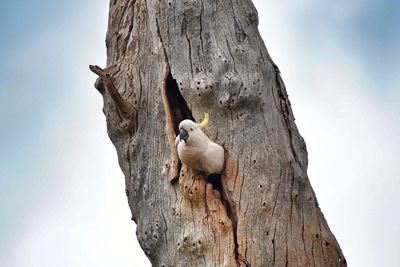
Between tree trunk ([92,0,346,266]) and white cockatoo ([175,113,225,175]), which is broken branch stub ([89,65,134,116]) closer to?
tree trunk ([92,0,346,266])

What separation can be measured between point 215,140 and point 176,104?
0.42 meters

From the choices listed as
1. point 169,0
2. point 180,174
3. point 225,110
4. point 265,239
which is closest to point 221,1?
point 169,0

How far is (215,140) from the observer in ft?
18.2

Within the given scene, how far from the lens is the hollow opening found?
576 centimetres

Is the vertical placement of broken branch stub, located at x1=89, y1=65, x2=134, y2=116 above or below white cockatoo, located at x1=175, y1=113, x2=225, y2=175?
above

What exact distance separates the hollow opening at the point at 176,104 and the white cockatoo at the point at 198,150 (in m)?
0.29

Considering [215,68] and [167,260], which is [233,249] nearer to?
[167,260]

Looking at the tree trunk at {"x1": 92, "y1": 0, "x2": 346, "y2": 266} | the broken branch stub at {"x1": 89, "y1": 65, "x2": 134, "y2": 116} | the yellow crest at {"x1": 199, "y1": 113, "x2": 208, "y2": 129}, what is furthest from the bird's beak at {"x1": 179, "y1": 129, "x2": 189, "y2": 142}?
the broken branch stub at {"x1": 89, "y1": 65, "x2": 134, "y2": 116}

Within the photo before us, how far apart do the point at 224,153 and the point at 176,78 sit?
2.00 feet

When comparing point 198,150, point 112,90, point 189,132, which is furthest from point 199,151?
point 112,90

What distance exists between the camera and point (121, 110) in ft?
19.7

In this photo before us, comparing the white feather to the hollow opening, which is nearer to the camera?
the white feather

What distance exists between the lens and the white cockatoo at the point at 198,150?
5398mm

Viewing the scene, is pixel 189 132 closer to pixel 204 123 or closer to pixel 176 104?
pixel 204 123
